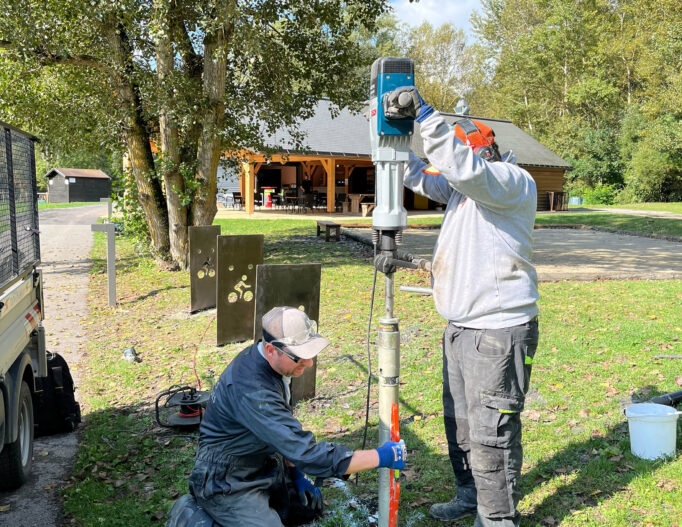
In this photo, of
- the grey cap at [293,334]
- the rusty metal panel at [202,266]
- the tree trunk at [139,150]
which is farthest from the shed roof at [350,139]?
the grey cap at [293,334]

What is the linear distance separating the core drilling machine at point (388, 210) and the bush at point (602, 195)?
3871cm

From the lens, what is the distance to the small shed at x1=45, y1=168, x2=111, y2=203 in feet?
176

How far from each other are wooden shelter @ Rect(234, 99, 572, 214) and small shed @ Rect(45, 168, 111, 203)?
2544 cm

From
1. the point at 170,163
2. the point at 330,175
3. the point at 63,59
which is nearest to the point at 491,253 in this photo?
the point at 170,163

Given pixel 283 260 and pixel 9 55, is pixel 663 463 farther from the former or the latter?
pixel 9 55

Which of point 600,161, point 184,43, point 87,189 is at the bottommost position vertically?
point 87,189

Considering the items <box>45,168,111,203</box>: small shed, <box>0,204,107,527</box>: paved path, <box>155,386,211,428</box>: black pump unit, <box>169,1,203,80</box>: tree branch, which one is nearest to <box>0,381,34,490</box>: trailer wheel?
<box>0,204,107,527</box>: paved path

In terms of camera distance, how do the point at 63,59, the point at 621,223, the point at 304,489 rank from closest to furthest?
the point at 304,489
the point at 63,59
the point at 621,223

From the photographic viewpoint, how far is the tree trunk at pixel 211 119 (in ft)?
37.6

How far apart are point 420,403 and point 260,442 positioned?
258 cm

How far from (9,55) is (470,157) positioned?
12121mm

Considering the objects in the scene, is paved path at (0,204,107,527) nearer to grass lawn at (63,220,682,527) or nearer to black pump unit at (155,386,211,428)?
grass lawn at (63,220,682,527)

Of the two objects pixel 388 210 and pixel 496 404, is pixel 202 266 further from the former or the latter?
pixel 496 404

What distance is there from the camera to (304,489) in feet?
10.8
